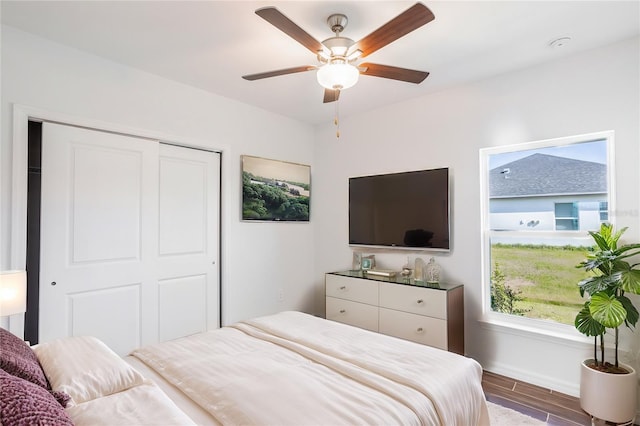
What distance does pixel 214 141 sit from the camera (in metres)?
3.41

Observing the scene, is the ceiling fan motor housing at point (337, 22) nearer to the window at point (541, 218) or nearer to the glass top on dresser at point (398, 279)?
the window at point (541, 218)

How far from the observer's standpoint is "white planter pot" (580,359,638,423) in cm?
213

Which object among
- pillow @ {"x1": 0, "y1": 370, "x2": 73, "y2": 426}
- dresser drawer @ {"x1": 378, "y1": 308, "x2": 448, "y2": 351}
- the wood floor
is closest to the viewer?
pillow @ {"x1": 0, "y1": 370, "x2": 73, "y2": 426}

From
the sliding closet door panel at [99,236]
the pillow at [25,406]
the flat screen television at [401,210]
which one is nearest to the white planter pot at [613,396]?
the flat screen television at [401,210]

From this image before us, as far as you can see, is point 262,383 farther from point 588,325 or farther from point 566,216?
point 566,216

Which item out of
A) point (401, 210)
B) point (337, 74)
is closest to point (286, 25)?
point (337, 74)

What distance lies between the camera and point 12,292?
1.91m

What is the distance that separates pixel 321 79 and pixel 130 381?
70.7 inches

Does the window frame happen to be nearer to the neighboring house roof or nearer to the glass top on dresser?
the neighboring house roof

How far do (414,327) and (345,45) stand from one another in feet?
7.86

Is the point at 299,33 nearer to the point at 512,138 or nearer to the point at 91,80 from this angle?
the point at 91,80

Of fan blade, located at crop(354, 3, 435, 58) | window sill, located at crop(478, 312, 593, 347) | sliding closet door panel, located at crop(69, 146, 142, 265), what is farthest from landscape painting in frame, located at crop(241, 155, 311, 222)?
window sill, located at crop(478, 312, 593, 347)

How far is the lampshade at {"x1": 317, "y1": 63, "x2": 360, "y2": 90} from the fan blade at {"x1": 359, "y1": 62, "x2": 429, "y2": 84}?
0.15 m

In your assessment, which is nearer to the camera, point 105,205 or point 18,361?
point 18,361
